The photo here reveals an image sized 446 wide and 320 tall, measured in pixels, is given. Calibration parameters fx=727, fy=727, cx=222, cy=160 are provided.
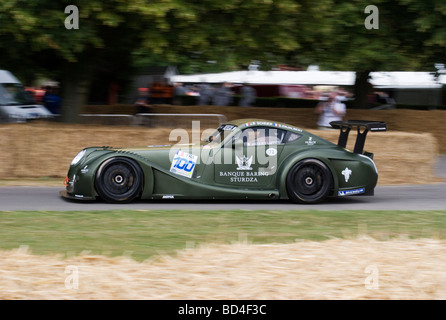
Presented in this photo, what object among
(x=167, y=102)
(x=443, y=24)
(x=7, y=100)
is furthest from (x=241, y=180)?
(x=167, y=102)

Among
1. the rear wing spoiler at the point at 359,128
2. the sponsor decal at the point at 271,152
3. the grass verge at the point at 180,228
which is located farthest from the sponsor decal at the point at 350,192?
the sponsor decal at the point at 271,152

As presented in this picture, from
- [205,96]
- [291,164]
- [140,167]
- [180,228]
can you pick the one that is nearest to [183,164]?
[140,167]

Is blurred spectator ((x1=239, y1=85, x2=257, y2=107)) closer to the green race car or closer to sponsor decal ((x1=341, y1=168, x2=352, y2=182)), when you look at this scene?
the green race car

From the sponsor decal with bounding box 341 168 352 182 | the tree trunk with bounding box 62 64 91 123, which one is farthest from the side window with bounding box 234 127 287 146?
the tree trunk with bounding box 62 64 91 123

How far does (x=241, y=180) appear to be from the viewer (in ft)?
33.7

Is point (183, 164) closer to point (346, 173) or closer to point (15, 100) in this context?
point (346, 173)

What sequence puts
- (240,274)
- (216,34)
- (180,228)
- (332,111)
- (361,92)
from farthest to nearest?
(361,92) < (332,111) < (216,34) < (180,228) < (240,274)

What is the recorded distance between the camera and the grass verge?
710 centimetres

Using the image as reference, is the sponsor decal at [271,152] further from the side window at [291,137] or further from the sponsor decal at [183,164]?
the sponsor decal at [183,164]

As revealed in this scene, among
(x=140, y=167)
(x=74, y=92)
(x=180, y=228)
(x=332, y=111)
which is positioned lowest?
(x=180, y=228)

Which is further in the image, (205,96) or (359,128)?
(205,96)

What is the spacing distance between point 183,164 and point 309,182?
6.04 feet

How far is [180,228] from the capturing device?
26.9 ft

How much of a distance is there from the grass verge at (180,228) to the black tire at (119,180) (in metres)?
0.80
